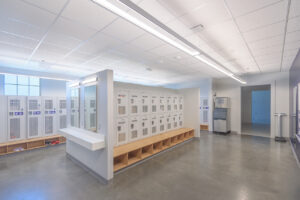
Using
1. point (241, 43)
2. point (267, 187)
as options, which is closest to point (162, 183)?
point (267, 187)

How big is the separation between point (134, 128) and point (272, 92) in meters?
6.37

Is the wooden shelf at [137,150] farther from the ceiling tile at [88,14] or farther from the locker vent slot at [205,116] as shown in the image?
the locker vent slot at [205,116]

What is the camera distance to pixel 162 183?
2.68 metres

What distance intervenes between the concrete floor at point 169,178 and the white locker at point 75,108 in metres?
1.06

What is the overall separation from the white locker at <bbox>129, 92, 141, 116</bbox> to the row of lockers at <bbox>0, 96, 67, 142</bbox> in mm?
3320

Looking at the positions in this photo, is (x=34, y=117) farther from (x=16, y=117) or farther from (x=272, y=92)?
(x=272, y=92)

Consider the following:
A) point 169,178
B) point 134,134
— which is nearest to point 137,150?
point 134,134

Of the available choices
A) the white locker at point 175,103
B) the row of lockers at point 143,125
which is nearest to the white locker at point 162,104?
the row of lockers at point 143,125

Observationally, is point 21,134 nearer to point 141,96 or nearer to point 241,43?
point 141,96

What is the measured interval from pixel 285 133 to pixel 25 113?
32.9ft

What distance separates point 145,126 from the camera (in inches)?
170

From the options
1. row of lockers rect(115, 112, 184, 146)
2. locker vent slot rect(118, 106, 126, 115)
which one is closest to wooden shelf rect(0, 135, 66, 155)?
row of lockers rect(115, 112, 184, 146)

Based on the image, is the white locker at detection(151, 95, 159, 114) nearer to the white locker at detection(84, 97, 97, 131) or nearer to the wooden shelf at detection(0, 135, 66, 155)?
the white locker at detection(84, 97, 97, 131)

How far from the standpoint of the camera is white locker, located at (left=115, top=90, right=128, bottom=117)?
3480 mm
